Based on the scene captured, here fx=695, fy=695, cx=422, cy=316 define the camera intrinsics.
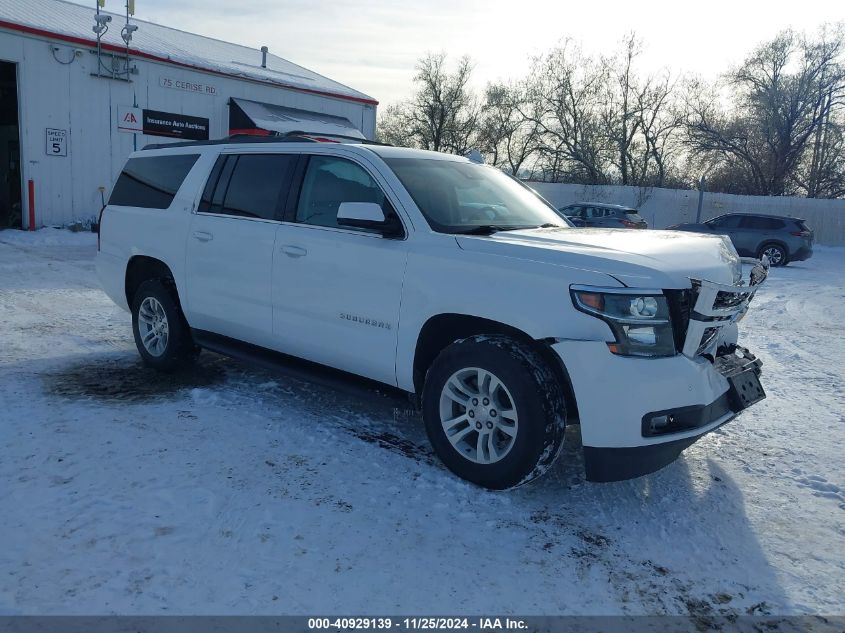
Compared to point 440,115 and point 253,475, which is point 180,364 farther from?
point 440,115

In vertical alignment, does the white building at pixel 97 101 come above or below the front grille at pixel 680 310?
above

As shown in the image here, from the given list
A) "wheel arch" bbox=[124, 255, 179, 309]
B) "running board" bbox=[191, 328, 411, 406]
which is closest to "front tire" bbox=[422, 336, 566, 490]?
"running board" bbox=[191, 328, 411, 406]

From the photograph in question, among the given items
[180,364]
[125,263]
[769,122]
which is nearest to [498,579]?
[180,364]

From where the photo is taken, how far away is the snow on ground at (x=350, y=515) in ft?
9.32

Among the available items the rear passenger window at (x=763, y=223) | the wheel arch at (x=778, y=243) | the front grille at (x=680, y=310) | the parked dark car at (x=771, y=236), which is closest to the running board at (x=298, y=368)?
the front grille at (x=680, y=310)

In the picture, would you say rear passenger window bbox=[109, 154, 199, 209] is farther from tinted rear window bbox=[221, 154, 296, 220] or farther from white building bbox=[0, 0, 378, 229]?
white building bbox=[0, 0, 378, 229]

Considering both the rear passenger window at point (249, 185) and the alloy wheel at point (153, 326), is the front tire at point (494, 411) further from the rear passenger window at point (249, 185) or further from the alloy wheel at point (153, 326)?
the alloy wheel at point (153, 326)

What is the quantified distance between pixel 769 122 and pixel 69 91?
116ft

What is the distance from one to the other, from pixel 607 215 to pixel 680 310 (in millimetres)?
18903

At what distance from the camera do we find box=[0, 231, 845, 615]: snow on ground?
2.84m

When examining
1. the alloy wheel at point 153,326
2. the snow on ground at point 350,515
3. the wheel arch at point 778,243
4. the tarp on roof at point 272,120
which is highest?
the tarp on roof at point 272,120

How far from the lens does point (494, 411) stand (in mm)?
3686

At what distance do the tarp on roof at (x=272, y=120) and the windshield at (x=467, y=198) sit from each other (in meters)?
15.6

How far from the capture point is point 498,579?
297 cm
